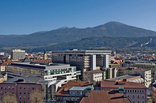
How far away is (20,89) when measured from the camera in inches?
2682

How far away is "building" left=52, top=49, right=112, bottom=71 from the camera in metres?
108

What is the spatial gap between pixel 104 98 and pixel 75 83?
25.1 meters

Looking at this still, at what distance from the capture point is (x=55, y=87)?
66312mm

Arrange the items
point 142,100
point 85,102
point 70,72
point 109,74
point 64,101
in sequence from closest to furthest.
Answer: point 85,102 < point 64,101 < point 142,100 < point 70,72 < point 109,74

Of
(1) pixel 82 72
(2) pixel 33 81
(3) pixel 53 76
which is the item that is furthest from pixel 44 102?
(1) pixel 82 72

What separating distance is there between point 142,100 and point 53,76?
3865 cm

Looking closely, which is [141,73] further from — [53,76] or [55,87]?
[55,87]

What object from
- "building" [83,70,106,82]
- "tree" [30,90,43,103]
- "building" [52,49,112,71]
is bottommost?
"tree" [30,90,43,103]

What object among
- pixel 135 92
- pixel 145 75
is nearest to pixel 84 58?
pixel 145 75

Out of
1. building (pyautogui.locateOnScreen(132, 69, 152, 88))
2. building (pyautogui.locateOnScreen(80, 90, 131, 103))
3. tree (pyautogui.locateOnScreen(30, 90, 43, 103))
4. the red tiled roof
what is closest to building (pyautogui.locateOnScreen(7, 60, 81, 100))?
tree (pyautogui.locateOnScreen(30, 90, 43, 103))

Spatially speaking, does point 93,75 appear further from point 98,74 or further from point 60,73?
point 60,73

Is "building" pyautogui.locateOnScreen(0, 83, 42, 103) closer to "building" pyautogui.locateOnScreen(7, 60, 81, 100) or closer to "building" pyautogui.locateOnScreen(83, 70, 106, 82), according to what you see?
"building" pyautogui.locateOnScreen(7, 60, 81, 100)

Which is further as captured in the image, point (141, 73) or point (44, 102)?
point (141, 73)

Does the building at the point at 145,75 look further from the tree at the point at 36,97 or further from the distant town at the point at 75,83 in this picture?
the tree at the point at 36,97
